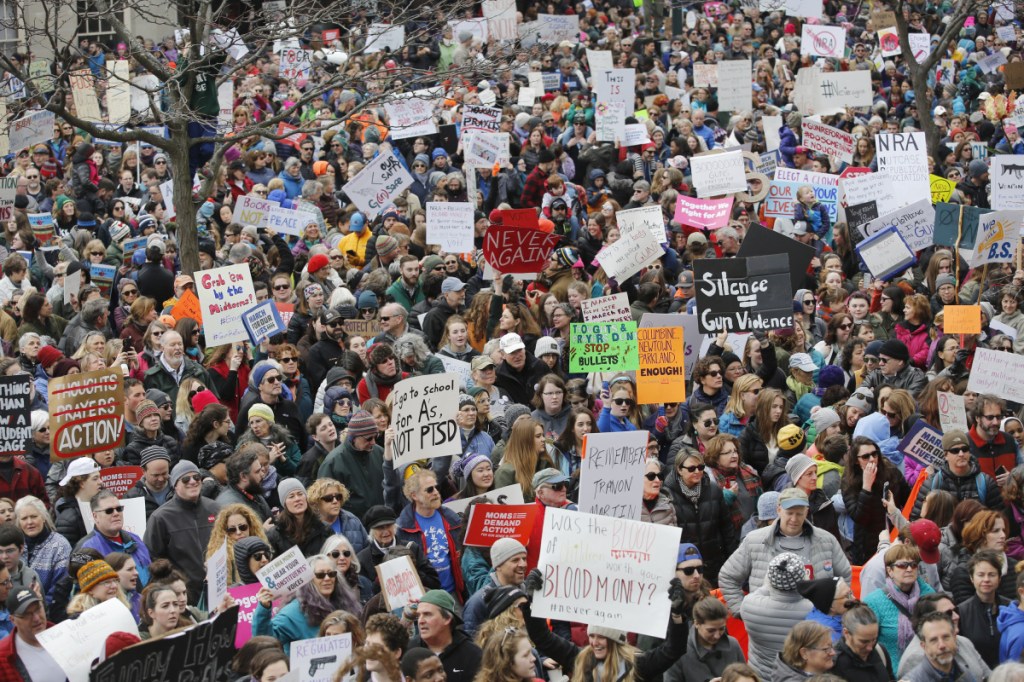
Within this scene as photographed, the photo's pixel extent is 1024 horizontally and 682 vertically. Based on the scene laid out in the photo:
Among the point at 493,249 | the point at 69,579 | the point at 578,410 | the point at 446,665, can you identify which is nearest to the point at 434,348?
the point at 493,249

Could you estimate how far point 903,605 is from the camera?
873 centimetres

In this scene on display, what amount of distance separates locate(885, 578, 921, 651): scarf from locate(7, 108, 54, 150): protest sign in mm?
13252

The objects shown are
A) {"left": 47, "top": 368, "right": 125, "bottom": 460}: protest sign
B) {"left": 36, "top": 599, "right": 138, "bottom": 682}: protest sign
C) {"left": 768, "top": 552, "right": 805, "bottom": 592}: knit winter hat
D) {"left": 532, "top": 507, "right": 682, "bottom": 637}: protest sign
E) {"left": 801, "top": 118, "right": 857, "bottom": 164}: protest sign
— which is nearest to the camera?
{"left": 36, "top": 599, "right": 138, "bottom": 682}: protest sign

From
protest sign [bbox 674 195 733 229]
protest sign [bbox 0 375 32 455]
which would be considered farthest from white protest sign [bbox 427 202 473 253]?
protest sign [bbox 0 375 32 455]

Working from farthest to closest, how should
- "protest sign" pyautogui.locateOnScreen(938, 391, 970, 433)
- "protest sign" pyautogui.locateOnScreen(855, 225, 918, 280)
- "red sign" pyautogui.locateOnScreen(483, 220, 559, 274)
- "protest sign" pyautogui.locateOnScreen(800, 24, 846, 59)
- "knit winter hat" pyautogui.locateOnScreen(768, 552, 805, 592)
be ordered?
1. "protest sign" pyautogui.locateOnScreen(800, 24, 846, 59)
2. "protest sign" pyautogui.locateOnScreen(855, 225, 918, 280)
3. "red sign" pyautogui.locateOnScreen(483, 220, 559, 274)
4. "protest sign" pyautogui.locateOnScreen(938, 391, 970, 433)
5. "knit winter hat" pyautogui.locateOnScreen(768, 552, 805, 592)

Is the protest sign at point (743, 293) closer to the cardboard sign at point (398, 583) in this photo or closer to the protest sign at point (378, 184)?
the cardboard sign at point (398, 583)

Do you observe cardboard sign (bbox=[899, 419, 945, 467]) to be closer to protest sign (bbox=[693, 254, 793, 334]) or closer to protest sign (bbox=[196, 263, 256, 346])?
protest sign (bbox=[693, 254, 793, 334])

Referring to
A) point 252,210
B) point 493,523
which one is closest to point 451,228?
point 252,210

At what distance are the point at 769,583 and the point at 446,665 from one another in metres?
1.67

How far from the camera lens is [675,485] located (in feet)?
33.9

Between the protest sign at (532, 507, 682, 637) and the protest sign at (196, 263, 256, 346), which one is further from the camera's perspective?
the protest sign at (196, 263, 256, 346)

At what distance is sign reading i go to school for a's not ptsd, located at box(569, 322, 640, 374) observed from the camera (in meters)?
12.5

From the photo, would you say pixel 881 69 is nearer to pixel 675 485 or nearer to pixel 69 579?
pixel 675 485

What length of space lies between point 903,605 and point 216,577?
3550 mm
